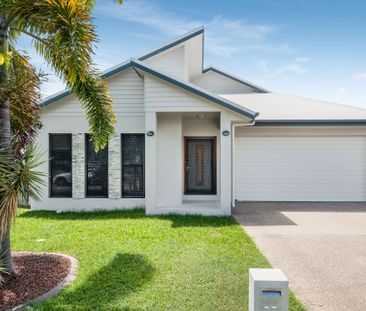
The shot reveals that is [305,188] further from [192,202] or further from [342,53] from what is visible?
[342,53]

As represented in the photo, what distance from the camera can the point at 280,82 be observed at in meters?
18.8

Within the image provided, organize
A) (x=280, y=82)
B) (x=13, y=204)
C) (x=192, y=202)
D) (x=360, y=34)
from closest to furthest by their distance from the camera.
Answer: (x=13, y=204)
(x=192, y=202)
(x=360, y=34)
(x=280, y=82)

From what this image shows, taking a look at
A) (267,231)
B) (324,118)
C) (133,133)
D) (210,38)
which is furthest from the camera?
(210,38)

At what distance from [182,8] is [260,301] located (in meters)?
11.9

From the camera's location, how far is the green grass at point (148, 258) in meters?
4.05

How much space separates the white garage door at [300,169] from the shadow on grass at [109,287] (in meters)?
8.16

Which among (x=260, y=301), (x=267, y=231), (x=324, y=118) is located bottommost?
(x=267, y=231)

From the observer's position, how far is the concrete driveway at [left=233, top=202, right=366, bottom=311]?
4.41m

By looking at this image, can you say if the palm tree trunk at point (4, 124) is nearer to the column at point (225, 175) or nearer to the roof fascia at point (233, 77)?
the column at point (225, 175)

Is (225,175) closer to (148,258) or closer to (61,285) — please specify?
(148,258)

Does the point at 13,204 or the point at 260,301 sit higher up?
the point at 13,204

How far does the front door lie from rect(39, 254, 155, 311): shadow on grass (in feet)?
22.3

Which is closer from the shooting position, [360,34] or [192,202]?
[192,202]

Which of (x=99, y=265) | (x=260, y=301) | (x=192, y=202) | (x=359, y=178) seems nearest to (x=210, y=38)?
(x=192, y=202)
